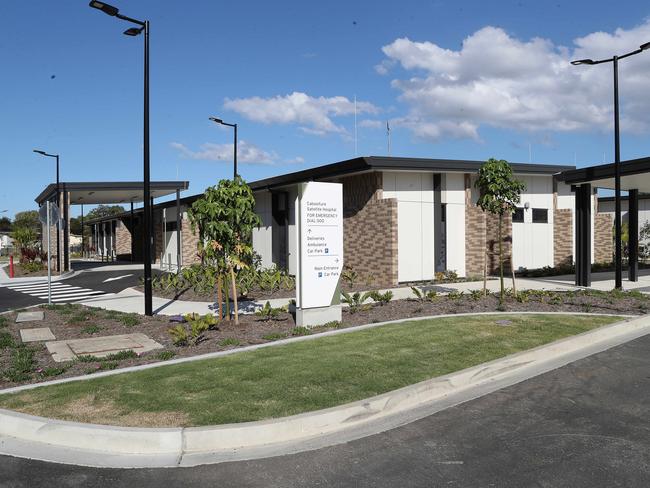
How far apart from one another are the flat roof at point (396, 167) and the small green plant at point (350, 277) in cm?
352

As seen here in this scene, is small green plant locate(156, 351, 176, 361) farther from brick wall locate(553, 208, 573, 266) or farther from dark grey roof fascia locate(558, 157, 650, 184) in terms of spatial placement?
brick wall locate(553, 208, 573, 266)

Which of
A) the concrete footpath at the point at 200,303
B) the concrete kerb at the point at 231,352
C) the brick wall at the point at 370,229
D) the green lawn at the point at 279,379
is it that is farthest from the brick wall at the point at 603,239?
the green lawn at the point at 279,379

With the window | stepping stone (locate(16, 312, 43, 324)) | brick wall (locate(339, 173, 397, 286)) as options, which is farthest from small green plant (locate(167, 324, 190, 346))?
the window

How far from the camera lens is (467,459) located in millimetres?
4758

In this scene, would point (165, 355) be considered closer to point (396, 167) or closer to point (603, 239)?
point (396, 167)

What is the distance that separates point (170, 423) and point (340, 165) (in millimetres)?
14624

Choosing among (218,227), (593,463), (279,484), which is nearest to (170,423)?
(279,484)

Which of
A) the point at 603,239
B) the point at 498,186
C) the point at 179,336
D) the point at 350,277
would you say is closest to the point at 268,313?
the point at 179,336

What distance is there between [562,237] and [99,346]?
20.5m

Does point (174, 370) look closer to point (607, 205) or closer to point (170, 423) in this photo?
point (170, 423)

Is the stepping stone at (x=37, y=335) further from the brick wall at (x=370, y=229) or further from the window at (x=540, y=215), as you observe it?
the window at (x=540, y=215)

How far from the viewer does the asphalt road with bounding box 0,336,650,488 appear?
4359 millimetres

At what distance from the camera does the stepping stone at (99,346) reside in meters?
8.93

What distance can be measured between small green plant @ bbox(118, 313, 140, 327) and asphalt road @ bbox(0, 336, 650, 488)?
715 cm
